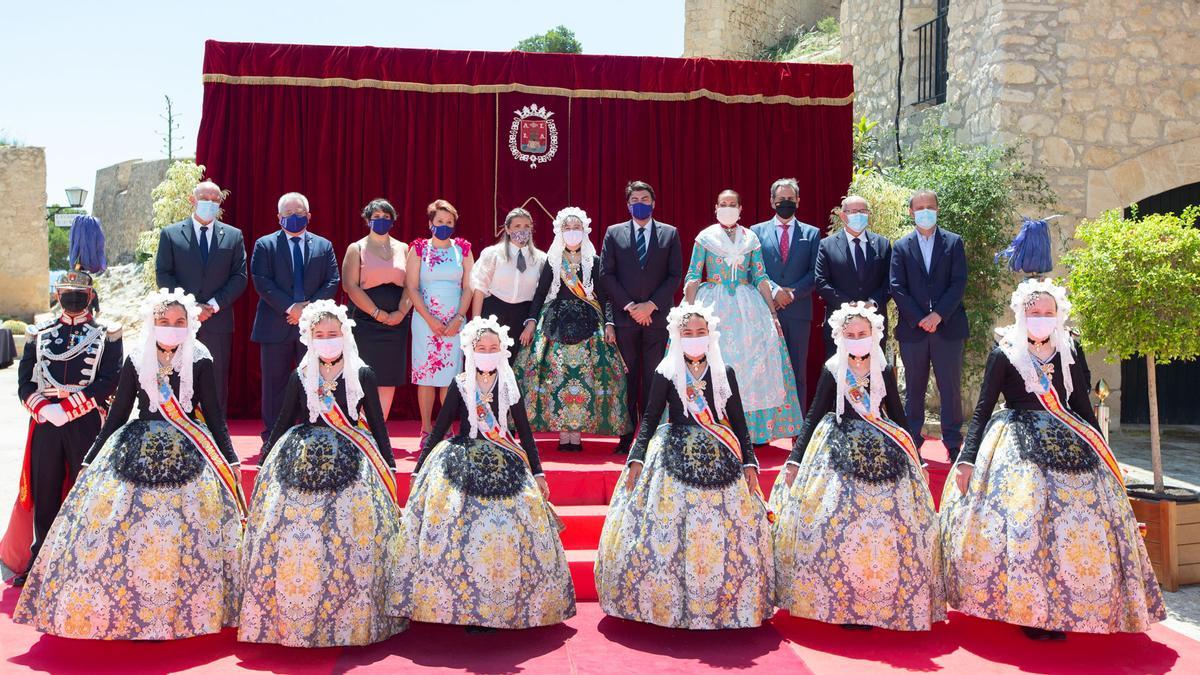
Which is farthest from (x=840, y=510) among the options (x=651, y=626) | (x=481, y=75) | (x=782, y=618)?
(x=481, y=75)

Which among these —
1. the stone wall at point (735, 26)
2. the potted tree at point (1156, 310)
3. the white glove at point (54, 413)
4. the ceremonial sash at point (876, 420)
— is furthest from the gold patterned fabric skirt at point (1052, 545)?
the stone wall at point (735, 26)

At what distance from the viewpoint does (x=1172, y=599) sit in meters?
4.84

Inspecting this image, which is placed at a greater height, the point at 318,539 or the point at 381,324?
the point at 381,324

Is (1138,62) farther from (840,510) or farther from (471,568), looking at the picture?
(471,568)

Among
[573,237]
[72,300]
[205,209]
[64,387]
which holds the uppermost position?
[205,209]

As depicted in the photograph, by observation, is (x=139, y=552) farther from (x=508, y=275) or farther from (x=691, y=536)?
(x=508, y=275)

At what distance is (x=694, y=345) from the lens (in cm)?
412

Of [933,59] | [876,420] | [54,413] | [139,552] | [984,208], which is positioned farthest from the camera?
[933,59]

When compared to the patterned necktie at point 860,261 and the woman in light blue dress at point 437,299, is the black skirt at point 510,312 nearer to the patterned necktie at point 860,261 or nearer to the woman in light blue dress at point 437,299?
the woman in light blue dress at point 437,299

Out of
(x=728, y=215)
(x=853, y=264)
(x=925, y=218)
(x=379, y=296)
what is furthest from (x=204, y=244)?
(x=925, y=218)

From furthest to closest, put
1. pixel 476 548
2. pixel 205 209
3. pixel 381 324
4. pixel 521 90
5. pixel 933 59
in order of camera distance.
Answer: pixel 933 59
pixel 521 90
pixel 381 324
pixel 205 209
pixel 476 548

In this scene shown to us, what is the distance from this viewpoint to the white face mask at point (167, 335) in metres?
3.91

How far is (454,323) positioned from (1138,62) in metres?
5.79

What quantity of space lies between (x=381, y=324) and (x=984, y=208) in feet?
14.9
